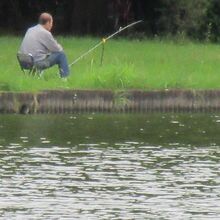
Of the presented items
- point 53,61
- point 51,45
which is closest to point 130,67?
point 53,61

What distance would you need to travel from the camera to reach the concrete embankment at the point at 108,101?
64.0 ft

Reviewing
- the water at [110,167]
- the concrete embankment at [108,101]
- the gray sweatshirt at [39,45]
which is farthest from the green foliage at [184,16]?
the water at [110,167]

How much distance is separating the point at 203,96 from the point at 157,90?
71 centimetres

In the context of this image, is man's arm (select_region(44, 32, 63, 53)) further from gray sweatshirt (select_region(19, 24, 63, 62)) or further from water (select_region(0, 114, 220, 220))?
water (select_region(0, 114, 220, 220))

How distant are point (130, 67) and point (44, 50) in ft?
4.65

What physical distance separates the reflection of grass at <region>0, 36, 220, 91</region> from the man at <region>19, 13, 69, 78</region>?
19 centimetres

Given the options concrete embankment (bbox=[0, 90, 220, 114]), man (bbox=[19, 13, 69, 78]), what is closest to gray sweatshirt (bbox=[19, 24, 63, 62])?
man (bbox=[19, 13, 69, 78])

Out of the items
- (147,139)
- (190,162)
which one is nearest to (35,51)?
(147,139)

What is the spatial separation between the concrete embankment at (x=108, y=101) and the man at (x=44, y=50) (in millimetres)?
1426

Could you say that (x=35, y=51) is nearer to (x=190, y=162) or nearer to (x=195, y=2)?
(x=190, y=162)

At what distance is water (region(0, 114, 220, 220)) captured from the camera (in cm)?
1200

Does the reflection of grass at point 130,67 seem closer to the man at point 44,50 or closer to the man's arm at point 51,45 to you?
the man at point 44,50

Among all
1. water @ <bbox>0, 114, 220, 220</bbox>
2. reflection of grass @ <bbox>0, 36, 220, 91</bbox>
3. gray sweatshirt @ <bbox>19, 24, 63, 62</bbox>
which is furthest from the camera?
gray sweatshirt @ <bbox>19, 24, 63, 62</bbox>

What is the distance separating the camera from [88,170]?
14227 millimetres
